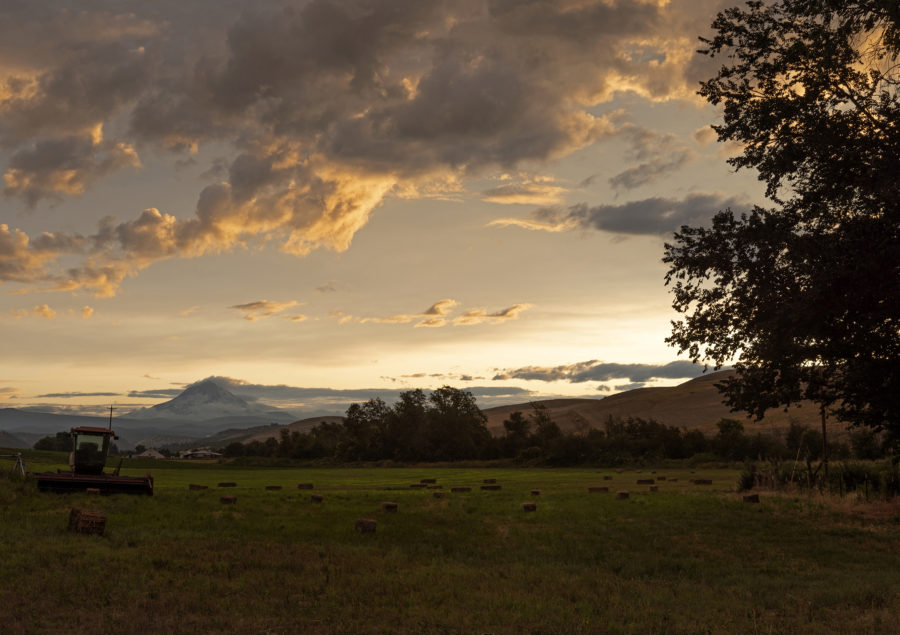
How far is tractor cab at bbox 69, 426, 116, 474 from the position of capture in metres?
39.3

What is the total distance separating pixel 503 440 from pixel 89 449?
84.5m

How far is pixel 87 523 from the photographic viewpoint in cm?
2302

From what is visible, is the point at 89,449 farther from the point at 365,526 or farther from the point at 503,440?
the point at 503,440

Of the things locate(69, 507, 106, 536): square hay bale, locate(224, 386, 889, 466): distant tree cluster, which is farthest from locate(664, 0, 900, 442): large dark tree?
locate(224, 386, 889, 466): distant tree cluster

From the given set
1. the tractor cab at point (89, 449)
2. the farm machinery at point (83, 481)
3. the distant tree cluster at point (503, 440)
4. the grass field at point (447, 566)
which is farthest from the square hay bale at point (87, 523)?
the distant tree cluster at point (503, 440)

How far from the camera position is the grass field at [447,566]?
1437 centimetres

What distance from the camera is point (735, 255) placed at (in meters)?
27.8

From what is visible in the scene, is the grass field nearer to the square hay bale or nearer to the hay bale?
the hay bale

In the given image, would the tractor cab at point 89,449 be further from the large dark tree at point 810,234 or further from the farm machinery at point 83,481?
the large dark tree at point 810,234

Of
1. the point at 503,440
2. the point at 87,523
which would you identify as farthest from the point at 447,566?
the point at 503,440

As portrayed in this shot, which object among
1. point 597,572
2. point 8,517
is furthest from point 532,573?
point 8,517

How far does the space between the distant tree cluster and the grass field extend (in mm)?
61177

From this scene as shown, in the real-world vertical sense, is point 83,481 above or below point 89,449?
below

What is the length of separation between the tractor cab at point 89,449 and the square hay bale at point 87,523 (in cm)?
1700
